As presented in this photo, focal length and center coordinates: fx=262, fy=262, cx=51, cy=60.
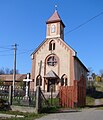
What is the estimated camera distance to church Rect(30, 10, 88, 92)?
41375 millimetres

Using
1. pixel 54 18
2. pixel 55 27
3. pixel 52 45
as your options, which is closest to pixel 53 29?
pixel 55 27

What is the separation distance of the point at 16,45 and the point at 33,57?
3603 millimetres

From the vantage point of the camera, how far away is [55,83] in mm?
42156

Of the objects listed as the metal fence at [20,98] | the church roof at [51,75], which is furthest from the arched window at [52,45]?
the metal fence at [20,98]

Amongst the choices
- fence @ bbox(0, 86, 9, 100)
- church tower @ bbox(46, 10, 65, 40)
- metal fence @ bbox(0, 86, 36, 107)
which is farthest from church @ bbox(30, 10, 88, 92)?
metal fence @ bbox(0, 86, 36, 107)

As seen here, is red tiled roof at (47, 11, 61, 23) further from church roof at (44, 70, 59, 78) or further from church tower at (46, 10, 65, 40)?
church roof at (44, 70, 59, 78)

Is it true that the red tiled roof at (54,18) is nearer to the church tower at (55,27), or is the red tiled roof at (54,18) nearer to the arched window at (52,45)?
the church tower at (55,27)

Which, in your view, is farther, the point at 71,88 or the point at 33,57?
the point at 33,57

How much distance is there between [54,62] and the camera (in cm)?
4300

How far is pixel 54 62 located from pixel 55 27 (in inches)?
247

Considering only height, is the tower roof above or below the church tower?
above

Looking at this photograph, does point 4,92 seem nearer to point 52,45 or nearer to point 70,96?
point 70,96

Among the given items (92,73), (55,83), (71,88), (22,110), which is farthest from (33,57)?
(92,73)

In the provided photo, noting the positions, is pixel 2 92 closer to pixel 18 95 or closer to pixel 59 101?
pixel 18 95
